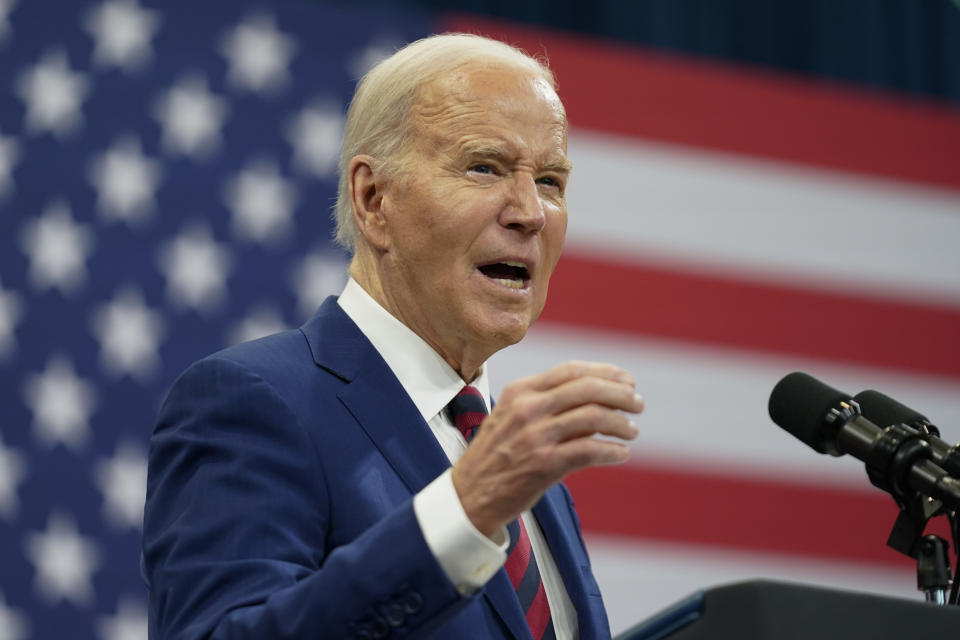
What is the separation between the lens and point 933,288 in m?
4.09

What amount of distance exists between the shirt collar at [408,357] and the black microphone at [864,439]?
45 centimetres

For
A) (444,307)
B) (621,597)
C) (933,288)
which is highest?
(933,288)

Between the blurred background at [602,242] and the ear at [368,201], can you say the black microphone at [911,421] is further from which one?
the blurred background at [602,242]

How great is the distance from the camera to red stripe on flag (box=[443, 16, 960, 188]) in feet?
11.9

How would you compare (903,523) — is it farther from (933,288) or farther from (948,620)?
(933,288)

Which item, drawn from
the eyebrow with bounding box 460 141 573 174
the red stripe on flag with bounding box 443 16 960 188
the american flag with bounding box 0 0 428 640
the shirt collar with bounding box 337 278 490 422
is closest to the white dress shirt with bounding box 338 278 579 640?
the shirt collar with bounding box 337 278 490 422

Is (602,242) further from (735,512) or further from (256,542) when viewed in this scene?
→ (256,542)

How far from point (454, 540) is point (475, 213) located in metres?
0.65

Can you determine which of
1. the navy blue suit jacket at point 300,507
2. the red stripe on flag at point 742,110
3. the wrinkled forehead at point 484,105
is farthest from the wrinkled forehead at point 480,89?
the red stripe on flag at point 742,110

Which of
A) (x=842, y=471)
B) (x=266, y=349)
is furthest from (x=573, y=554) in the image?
(x=842, y=471)

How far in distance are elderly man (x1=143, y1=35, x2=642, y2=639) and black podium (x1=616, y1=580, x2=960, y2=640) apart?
15cm

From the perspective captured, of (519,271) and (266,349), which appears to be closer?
(266,349)

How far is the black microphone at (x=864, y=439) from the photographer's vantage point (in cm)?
126

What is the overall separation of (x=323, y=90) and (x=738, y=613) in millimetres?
2617
